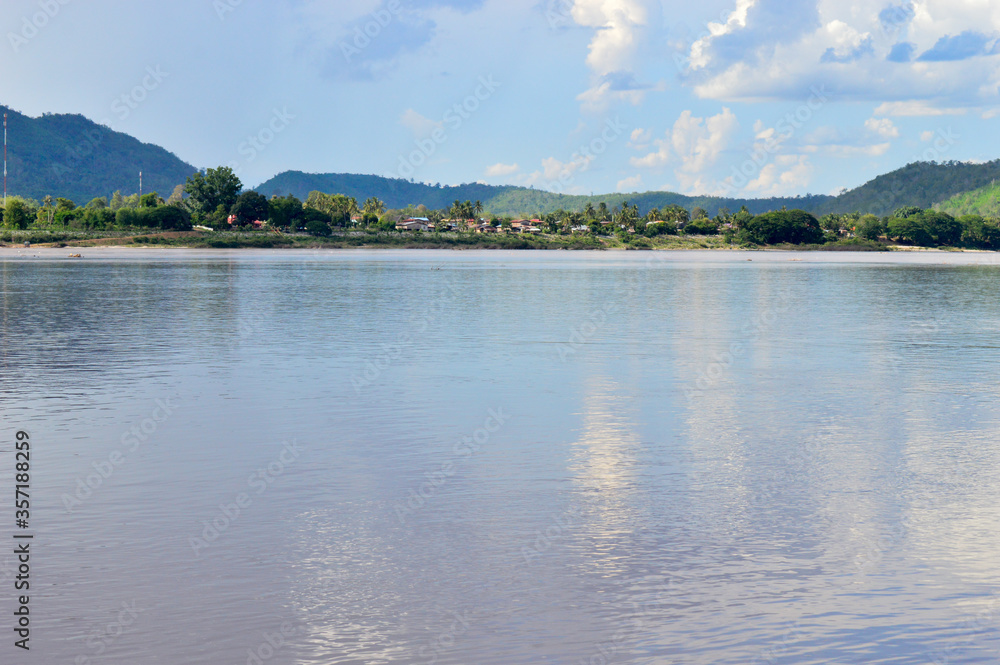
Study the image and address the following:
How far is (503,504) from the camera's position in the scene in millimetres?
13742

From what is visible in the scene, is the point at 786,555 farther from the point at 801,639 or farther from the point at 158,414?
the point at 158,414

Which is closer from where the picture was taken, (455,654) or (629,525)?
(455,654)

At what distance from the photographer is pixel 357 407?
21.4 meters

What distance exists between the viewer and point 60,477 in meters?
15.1

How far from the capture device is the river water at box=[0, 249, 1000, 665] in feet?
30.7

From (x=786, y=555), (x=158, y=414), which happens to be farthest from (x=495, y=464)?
(x=158, y=414)

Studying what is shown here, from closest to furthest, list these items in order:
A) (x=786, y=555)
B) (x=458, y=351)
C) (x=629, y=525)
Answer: (x=786, y=555)
(x=629, y=525)
(x=458, y=351)

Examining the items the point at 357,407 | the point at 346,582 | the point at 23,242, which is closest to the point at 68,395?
the point at 357,407

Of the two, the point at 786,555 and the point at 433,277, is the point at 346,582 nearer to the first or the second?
the point at 786,555

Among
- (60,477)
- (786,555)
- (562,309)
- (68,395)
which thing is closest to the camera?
(786,555)

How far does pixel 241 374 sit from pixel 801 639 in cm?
2003

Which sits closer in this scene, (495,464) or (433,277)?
(495,464)

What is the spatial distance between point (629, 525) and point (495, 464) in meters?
3.98

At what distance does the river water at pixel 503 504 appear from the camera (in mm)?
9367
